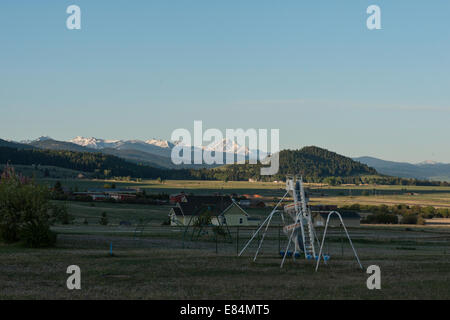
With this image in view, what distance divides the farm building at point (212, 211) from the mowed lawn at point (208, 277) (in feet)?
161

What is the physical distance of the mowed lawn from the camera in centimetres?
2136

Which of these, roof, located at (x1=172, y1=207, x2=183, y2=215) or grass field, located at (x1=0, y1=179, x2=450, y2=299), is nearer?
grass field, located at (x1=0, y1=179, x2=450, y2=299)

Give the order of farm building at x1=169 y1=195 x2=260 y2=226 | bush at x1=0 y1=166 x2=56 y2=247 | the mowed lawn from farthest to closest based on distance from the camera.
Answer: farm building at x1=169 y1=195 x2=260 y2=226 → bush at x1=0 y1=166 x2=56 y2=247 → the mowed lawn

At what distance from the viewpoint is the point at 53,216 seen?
4575 cm

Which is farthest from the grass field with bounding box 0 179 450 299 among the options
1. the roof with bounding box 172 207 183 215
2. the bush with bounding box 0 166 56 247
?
the roof with bounding box 172 207 183 215

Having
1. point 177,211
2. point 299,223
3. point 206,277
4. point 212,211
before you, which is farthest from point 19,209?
point 177,211

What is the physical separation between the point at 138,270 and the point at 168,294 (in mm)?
7259

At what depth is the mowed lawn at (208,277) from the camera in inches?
841

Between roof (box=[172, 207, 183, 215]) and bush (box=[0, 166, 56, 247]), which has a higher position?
bush (box=[0, 166, 56, 247])

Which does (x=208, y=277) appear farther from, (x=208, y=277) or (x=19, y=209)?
(x=19, y=209)

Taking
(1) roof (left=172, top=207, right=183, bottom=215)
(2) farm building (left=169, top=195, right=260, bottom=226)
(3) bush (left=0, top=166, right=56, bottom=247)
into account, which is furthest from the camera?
(1) roof (left=172, top=207, right=183, bottom=215)

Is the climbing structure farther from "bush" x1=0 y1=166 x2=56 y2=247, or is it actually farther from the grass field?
"bush" x1=0 y1=166 x2=56 y2=247

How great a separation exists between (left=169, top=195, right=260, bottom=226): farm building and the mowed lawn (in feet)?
161

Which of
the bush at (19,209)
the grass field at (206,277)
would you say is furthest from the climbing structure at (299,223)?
the bush at (19,209)
